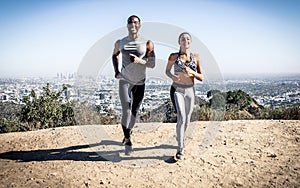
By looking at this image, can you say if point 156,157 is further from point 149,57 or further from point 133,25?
point 133,25

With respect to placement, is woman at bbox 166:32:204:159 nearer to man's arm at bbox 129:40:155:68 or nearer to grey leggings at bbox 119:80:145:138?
man's arm at bbox 129:40:155:68

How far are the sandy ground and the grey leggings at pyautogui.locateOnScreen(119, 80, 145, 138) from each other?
0.64m

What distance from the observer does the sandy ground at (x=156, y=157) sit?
11.2 feet

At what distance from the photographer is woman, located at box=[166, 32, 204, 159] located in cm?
371

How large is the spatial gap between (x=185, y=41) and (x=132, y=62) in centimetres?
83

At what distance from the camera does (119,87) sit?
3.88 meters

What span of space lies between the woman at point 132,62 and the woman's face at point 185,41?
45 centimetres

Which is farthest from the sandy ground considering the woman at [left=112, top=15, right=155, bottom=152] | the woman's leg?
the woman at [left=112, top=15, right=155, bottom=152]

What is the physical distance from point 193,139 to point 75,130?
2.63 metres

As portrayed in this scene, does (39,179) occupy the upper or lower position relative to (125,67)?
lower

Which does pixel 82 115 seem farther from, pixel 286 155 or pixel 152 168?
pixel 286 155

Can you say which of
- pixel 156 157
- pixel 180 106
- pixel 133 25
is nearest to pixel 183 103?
pixel 180 106

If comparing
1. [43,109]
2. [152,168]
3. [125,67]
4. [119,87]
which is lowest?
[152,168]

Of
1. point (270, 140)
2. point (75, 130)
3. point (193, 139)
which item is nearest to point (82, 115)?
point (75, 130)
